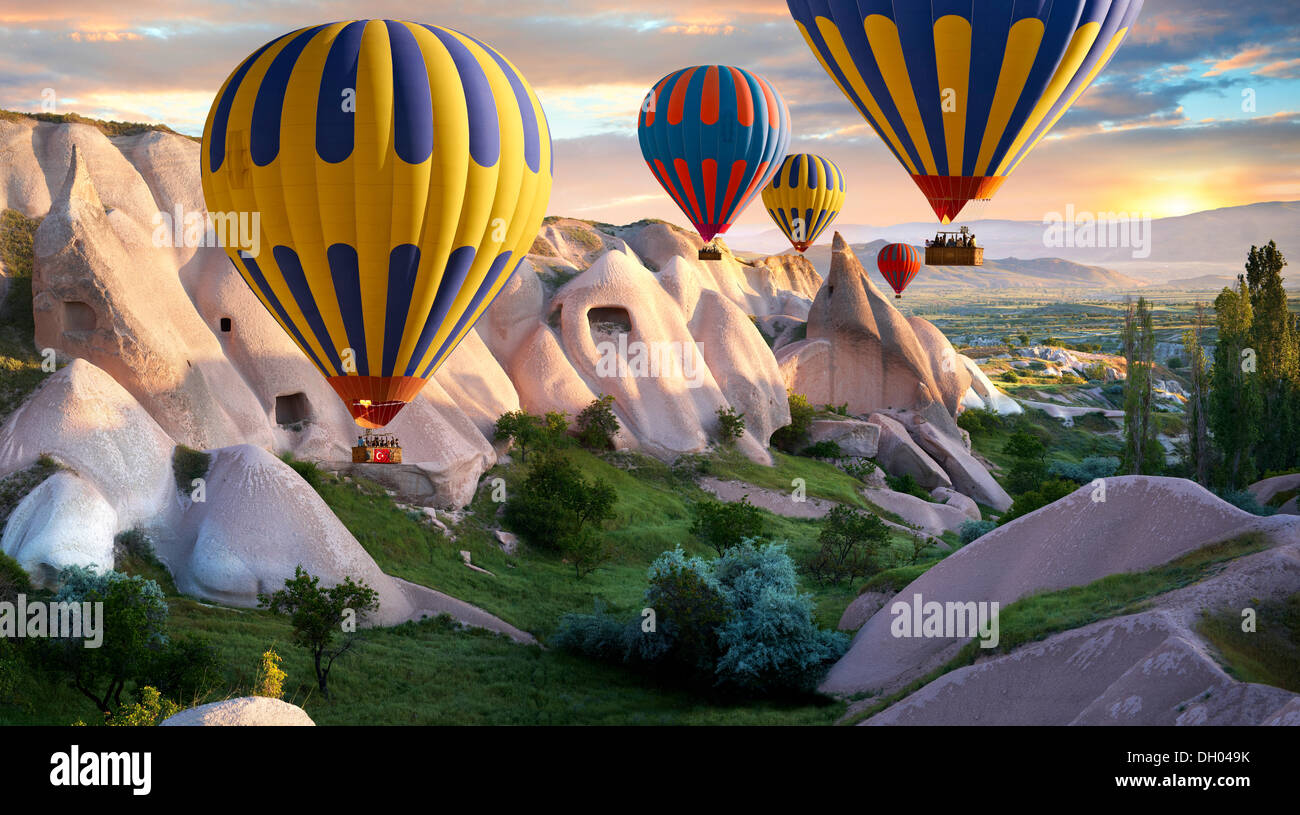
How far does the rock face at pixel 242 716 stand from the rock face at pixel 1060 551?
12.2 metres

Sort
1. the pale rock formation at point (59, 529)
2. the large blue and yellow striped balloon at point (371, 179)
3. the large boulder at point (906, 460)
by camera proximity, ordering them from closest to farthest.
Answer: the large blue and yellow striped balloon at point (371, 179) → the pale rock formation at point (59, 529) → the large boulder at point (906, 460)

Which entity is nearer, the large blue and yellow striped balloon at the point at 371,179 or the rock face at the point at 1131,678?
the rock face at the point at 1131,678

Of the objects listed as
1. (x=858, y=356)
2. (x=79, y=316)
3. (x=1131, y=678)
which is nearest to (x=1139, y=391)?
(x=858, y=356)

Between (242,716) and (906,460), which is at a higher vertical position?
(906,460)

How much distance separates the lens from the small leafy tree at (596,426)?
42094 millimetres

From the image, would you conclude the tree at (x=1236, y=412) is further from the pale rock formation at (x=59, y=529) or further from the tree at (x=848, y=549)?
Result: the pale rock formation at (x=59, y=529)

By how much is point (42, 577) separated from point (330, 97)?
1163 centimetres

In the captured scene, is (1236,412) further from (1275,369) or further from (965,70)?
(965,70)

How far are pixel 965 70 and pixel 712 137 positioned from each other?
16674 millimetres

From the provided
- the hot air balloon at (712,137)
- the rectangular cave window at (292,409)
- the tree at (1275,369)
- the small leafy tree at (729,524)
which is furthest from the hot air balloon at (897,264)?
the rectangular cave window at (292,409)

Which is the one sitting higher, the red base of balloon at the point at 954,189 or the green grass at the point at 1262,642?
the red base of balloon at the point at 954,189

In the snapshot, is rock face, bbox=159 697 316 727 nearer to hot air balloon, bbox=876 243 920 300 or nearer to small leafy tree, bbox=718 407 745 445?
small leafy tree, bbox=718 407 745 445

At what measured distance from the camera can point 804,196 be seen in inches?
2223
